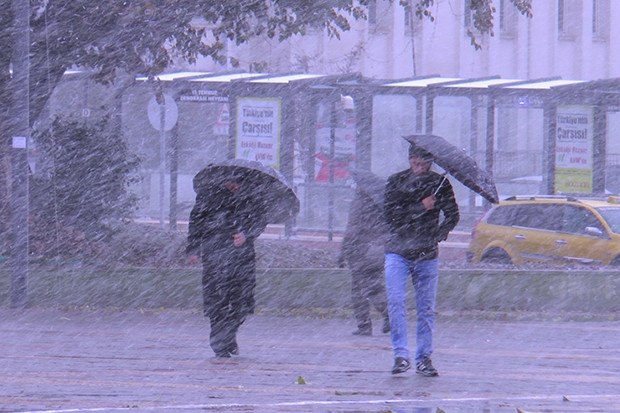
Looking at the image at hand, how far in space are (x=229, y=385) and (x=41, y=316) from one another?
6082 mm

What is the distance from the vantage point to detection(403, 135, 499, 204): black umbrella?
873 cm

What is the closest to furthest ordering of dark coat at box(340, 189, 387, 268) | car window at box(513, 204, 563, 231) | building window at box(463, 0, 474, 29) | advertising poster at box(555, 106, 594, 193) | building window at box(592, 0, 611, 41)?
dark coat at box(340, 189, 387, 268)
car window at box(513, 204, 563, 231)
building window at box(463, 0, 474, 29)
advertising poster at box(555, 106, 594, 193)
building window at box(592, 0, 611, 41)

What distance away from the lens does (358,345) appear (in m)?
11.5

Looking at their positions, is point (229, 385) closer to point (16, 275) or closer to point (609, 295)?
point (16, 275)

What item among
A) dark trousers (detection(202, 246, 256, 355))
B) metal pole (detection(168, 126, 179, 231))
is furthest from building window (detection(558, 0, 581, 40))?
dark trousers (detection(202, 246, 256, 355))

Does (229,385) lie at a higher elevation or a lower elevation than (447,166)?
lower

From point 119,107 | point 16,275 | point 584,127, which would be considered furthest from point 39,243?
point 584,127

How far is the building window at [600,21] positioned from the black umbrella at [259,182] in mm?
34338

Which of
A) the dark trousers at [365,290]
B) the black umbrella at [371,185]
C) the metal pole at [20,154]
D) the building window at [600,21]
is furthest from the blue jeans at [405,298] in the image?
the building window at [600,21]

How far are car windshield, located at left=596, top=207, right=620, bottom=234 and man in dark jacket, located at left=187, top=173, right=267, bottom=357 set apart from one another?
8845 mm

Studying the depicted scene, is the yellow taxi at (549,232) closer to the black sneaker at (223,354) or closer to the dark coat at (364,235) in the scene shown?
the dark coat at (364,235)

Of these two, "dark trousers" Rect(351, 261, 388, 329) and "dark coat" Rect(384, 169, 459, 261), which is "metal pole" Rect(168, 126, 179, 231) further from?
"dark coat" Rect(384, 169, 459, 261)

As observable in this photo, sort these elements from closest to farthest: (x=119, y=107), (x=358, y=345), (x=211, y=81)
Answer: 1. (x=358, y=345)
2. (x=119, y=107)
3. (x=211, y=81)

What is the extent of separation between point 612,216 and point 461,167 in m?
9.66
